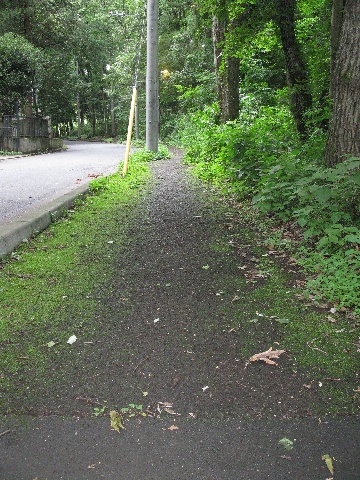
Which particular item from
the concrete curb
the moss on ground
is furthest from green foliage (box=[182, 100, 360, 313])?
the concrete curb

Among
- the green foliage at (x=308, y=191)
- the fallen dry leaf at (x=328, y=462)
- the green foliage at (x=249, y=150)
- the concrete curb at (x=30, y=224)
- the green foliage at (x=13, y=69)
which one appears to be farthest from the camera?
the green foliage at (x=13, y=69)

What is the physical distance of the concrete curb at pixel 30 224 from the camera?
14.2 feet

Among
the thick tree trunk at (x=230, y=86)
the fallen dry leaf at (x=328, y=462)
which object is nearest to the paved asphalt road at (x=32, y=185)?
the thick tree trunk at (x=230, y=86)

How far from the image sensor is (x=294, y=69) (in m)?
7.91

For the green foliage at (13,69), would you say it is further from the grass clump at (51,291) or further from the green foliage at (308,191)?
the grass clump at (51,291)

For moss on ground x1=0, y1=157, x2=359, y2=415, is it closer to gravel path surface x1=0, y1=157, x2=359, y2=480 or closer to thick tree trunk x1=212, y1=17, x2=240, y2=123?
gravel path surface x1=0, y1=157, x2=359, y2=480

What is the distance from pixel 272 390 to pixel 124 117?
143ft

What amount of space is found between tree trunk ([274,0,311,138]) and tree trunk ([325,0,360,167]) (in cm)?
292

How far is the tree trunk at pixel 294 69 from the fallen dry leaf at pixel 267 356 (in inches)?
225

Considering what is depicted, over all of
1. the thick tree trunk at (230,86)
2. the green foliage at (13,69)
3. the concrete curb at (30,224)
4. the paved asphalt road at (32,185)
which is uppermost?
the green foliage at (13,69)

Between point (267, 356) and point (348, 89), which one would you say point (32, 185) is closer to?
point (348, 89)

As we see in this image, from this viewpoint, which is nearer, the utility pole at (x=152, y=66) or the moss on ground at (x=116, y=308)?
the moss on ground at (x=116, y=308)

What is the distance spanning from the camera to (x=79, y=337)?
2.92 m

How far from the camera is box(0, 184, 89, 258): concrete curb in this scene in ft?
14.2
